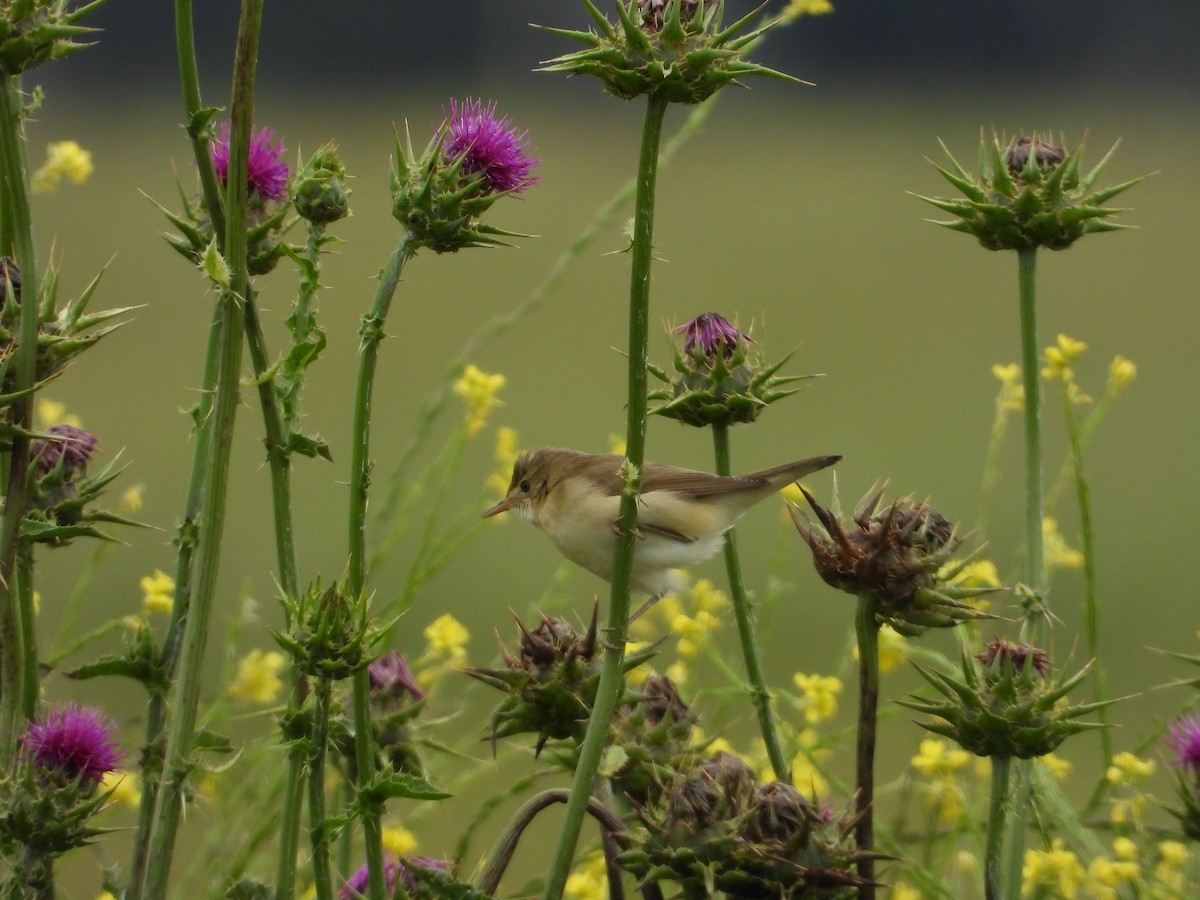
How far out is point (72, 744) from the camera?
6.66ft

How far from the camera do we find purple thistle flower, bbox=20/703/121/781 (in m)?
2.00

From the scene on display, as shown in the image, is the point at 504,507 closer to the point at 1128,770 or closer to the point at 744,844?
the point at 1128,770

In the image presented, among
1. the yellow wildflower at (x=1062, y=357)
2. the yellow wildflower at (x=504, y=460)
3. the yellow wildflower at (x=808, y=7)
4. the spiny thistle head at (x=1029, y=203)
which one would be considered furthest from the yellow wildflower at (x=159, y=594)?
the yellow wildflower at (x=808, y=7)

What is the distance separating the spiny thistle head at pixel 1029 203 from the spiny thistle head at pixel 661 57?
909 millimetres

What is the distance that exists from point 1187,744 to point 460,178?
1.39 meters

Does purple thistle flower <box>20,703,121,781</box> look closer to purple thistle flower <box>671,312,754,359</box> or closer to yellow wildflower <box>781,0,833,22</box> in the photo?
purple thistle flower <box>671,312,754,359</box>

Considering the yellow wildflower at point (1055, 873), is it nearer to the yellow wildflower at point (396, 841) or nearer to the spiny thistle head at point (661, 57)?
the yellow wildflower at point (396, 841)

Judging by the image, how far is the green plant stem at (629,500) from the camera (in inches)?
65.0

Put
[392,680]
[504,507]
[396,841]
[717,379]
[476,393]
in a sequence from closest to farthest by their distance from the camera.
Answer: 1. [392,680]
2. [717,379]
3. [396,841]
4. [504,507]
5. [476,393]

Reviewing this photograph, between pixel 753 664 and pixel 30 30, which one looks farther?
pixel 753 664

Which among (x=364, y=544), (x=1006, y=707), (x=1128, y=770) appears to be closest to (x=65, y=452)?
(x=364, y=544)

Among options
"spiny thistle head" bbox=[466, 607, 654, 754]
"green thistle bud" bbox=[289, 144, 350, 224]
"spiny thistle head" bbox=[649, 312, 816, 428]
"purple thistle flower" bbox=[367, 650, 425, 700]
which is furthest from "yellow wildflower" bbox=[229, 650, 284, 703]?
"green thistle bud" bbox=[289, 144, 350, 224]

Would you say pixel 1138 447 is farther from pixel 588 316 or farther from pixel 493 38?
pixel 493 38

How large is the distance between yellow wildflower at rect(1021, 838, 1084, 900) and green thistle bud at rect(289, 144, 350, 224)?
1523 mm
